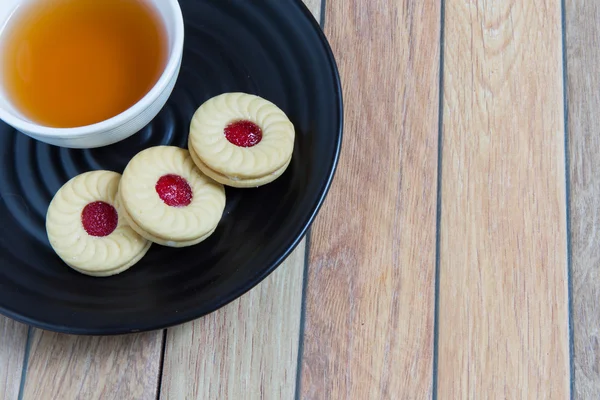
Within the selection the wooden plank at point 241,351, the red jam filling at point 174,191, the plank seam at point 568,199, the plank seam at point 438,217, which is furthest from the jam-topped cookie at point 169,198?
the plank seam at point 568,199

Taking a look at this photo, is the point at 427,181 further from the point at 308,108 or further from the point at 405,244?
the point at 308,108

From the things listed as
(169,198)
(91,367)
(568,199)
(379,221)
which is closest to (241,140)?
(169,198)

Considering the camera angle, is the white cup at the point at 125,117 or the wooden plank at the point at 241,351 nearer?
the white cup at the point at 125,117

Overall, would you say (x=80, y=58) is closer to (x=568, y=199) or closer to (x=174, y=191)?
(x=174, y=191)

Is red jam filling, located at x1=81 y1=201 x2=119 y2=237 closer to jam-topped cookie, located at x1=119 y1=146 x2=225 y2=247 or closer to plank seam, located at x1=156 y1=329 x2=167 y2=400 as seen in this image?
jam-topped cookie, located at x1=119 y1=146 x2=225 y2=247

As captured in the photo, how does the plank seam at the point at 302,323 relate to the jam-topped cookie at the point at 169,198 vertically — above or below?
below

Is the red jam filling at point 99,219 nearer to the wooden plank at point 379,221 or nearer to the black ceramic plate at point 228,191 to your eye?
the black ceramic plate at point 228,191

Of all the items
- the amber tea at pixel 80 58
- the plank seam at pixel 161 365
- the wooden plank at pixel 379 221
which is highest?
the amber tea at pixel 80 58

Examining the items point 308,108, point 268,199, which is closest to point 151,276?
point 268,199
